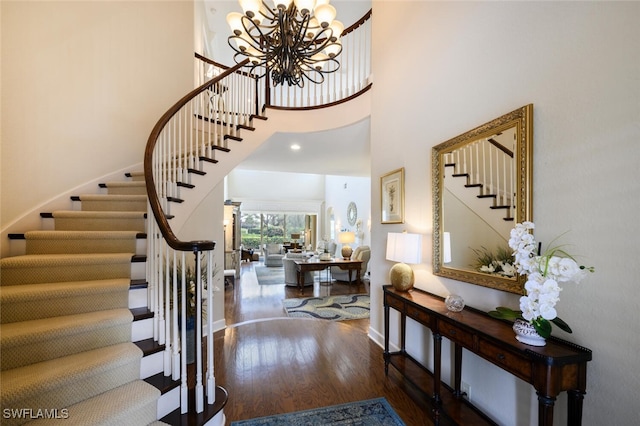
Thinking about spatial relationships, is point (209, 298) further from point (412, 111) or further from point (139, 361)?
point (412, 111)

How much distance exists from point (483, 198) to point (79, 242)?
3400 mm

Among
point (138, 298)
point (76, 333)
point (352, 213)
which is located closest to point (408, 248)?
point (138, 298)

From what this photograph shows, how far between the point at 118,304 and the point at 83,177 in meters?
2.15

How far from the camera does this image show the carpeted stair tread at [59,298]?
1.73m

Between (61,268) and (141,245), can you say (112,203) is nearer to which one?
(141,245)

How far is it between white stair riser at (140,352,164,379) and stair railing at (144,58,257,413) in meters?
0.05

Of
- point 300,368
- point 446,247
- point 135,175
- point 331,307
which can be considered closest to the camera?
point 446,247

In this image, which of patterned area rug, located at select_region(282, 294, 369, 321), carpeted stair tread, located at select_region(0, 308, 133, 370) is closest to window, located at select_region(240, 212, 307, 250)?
patterned area rug, located at select_region(282, 294, 369, 321)

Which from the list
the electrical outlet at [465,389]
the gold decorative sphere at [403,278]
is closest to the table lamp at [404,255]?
the gold decorative sphere at [403,278]

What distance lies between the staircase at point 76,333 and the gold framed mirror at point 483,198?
223cm

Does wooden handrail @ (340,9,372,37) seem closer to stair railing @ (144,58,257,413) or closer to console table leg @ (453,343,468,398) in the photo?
stair railing @ (144,58,257,413)

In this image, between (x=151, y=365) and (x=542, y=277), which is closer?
(x=542, y=277)

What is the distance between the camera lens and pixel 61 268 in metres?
2.10

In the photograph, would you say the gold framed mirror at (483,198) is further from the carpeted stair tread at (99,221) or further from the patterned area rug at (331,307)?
the carpeted stair tread at (99,221)
